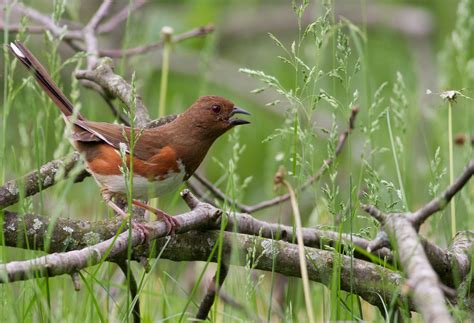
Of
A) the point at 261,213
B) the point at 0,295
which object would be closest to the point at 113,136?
the point at 0,295

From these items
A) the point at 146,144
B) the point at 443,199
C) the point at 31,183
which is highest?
the point at 146,144

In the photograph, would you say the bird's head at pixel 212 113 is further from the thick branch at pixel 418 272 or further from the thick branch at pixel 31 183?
the thick branch at pixel 418 272

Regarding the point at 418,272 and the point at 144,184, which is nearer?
the point at 418,272

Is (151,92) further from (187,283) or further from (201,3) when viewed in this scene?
(187,283)

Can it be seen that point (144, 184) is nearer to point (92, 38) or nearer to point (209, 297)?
point (209, 297)

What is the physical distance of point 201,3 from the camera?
8734 millimetres

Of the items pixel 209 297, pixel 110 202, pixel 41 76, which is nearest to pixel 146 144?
pixel 110 202

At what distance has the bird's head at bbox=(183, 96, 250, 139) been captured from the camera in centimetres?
484

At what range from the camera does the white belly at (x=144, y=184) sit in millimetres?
4469

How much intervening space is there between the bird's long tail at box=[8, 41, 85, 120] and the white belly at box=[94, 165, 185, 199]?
41cm

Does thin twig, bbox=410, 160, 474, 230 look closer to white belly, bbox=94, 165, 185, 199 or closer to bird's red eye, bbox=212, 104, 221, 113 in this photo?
white belly, bbox=94, 165, 185, 199

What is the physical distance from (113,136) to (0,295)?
1.36m

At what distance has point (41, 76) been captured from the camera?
181 inches

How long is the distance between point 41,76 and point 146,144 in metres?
0.62
